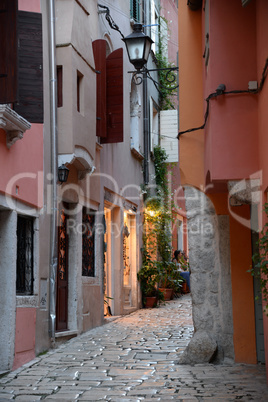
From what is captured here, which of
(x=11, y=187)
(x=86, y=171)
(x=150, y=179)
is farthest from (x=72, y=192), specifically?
(x=150, y=179)

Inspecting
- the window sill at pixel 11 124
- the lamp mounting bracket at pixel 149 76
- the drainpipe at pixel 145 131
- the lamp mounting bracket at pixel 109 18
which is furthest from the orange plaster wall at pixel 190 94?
the drainpipe at pixel 145 131

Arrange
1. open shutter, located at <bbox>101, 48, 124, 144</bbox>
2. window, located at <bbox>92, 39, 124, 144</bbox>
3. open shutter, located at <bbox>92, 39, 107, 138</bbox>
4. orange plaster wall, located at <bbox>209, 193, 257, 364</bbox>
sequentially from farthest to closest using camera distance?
open shutter, located at <bbox>101, 48, 124, 144</bbox> < window, located at <bbox>92, 39, 124, 144</bbox> < open shutter, located at <bbox>92, 39, 107, 138</bbox> < orange plaster wall, located at <bbox>209, 193, 257, 364</bbox>

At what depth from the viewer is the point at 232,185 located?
713 centimetres

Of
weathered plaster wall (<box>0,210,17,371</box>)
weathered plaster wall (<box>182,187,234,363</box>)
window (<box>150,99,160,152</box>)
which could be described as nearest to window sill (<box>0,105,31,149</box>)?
weathered plaster wall (<box>0,210,17,371</box>)

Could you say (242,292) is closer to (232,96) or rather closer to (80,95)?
(232,96)

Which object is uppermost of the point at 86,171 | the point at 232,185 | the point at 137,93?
the point at 137,93

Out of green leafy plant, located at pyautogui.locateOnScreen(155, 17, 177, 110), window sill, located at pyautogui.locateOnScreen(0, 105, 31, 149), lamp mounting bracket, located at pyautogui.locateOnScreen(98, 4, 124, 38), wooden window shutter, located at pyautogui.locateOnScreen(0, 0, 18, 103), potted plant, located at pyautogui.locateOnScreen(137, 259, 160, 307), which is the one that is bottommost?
potted plant, located at pyautogui.locateOnScreen(137, 259, 160, 307)

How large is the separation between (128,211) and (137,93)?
322 cm

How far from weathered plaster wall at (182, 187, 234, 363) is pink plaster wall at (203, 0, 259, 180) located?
6.54 ft

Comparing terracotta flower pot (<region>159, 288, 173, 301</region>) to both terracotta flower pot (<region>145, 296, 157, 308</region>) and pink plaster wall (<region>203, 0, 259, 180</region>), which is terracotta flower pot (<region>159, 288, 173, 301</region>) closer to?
terracotta flower pot (<region>145, 296, 157, 308</region>)

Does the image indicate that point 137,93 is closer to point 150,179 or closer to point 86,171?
point 150,179

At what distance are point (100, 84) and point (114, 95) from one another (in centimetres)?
53

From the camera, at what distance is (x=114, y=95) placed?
1296 centimetres

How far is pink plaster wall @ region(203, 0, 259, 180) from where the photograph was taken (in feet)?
23.1
